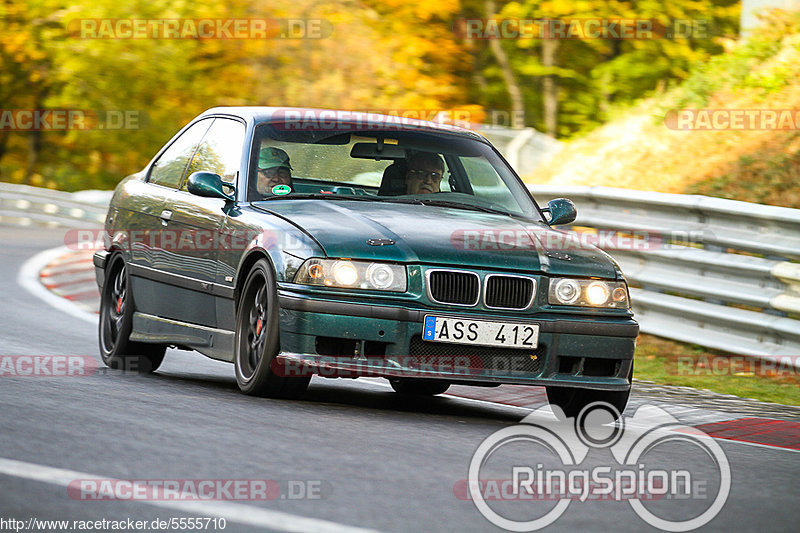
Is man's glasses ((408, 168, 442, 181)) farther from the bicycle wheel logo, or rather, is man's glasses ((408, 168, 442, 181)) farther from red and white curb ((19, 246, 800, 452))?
the bicycle wheel logo

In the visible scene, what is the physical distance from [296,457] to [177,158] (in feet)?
13.7

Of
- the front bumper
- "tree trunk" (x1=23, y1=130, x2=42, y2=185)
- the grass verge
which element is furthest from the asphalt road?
"tree trunk" (x1=23, y1=130, x2=42, y2=185)

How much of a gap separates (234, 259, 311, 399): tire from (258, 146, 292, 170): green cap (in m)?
0.92

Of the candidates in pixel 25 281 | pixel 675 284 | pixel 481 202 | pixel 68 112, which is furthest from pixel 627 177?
pixel 68 112

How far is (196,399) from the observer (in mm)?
7871

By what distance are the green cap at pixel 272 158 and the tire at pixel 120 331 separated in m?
1.55

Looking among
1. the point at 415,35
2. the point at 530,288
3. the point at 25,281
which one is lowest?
the point at 25,281

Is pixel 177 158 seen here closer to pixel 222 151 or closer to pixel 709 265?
pixel 222 151

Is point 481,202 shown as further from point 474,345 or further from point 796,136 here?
point 796,136

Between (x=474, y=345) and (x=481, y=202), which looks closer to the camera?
(x=474, y=345)

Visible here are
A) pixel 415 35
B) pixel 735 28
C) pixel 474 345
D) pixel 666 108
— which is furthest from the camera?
pixel 415 35

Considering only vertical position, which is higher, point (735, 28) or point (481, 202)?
point (735, 28)

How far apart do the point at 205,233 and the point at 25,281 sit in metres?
8.22

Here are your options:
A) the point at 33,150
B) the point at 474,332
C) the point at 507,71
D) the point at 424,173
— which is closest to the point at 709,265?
the point at 424,173
